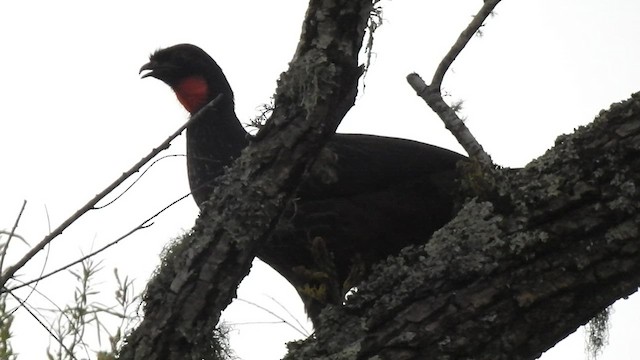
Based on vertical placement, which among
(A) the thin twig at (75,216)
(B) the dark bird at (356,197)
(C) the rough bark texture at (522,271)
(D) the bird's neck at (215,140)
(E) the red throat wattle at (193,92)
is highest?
(E) the red throat wattle at (193,92)

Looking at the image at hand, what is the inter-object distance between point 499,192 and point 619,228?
0.33m

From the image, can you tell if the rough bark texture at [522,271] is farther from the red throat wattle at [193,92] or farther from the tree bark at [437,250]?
the red throat wattle at [193,92]

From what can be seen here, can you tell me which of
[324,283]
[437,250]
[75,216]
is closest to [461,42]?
[324,283]

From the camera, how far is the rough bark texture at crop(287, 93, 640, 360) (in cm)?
200

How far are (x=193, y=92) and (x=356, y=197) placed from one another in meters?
1.28

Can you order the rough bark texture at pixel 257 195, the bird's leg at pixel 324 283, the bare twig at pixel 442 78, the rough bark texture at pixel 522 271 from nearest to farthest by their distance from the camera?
the rough bark texture at pixel 522 271 → the rough bark texture at pixel 257 195 → the bird's leg at pixel 324 283 → the bare twig at pixel 442 78

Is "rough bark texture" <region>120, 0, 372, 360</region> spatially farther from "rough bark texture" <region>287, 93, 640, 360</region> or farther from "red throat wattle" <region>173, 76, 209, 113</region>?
"red throat wattle" <region>173, 76, 209, 113</region>

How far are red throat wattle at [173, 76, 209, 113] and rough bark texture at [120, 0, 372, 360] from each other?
2279 millimetres

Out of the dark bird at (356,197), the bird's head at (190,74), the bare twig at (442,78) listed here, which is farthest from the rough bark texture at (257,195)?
the bird's head at (190,74)

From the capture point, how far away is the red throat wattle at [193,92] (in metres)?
4.46

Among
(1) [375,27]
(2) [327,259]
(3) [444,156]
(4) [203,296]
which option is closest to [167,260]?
(4) [203,296]

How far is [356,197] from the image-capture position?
3.62m

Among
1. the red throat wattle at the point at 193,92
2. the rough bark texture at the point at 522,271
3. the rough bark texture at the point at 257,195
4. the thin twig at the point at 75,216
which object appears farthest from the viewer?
the red throat wattle at the point at 193,92

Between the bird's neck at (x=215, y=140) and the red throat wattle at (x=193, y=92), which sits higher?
the red throat wattle at (x=193, y=92)
